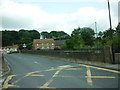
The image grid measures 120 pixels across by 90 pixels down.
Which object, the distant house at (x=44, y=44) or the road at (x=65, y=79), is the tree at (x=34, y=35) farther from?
the road at (x=65, y=79)

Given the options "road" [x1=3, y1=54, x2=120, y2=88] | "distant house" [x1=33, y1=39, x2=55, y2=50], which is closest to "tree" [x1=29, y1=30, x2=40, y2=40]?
"distant house" [x1=33, y1=39, x2=55, y2=50]

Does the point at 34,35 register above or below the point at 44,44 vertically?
above

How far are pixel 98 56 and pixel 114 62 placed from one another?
2.63m

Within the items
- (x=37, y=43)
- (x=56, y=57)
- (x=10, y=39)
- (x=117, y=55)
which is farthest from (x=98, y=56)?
(x=10, y=39)

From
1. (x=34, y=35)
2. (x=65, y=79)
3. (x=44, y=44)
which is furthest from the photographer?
(x=34, y=35)

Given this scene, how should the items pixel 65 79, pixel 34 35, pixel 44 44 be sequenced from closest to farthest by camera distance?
pixel 65 79
pixel 44 44
pixel 34 35

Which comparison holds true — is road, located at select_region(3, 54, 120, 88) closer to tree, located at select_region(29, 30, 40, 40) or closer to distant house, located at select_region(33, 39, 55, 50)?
distant house, located at select_region(33, 39, 55, 50)

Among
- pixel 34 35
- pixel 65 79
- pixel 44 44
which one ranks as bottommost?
pixel 65 79

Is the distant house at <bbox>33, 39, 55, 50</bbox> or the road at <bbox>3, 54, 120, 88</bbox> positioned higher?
the distant house at <bbox>33, 39, 55, 50</bbox>

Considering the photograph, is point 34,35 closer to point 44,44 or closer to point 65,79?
point 44,44

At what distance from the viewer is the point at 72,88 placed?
847 centimetres

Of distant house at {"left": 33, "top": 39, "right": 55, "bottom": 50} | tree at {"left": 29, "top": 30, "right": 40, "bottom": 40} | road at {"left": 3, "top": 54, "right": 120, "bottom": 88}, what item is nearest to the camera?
road at {"left": 3, "top": 54, "right": 120, "bottom": 88}

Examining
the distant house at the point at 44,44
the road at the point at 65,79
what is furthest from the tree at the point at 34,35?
the road at the point at 65,79

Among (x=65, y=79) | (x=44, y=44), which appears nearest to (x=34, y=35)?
(x=44, y=44)
